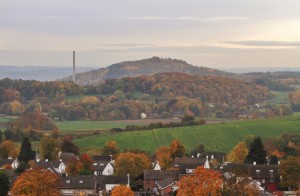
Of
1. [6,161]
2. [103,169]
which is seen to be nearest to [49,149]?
[6,161]

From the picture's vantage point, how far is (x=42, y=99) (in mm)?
176500

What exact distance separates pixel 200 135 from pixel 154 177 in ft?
134

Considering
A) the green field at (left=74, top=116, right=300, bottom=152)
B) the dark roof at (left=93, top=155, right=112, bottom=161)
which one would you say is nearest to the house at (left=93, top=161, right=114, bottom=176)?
the dark roof at (left=93, top=155, right=112, bottom=161)

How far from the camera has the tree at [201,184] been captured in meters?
49.7

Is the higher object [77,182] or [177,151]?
[177,151]

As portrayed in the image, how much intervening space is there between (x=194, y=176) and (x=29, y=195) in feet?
38.7

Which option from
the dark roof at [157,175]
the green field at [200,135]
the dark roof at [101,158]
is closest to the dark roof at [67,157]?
the dark roof at [101,158]

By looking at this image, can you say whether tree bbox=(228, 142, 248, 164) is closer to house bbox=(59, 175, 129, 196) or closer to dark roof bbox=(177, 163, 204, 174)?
dark roof bbox=(177, 163, 204, 174)

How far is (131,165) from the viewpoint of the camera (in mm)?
69000

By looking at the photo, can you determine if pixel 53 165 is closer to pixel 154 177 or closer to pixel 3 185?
pixel 154 177

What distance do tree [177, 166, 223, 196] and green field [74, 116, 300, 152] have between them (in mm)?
45031

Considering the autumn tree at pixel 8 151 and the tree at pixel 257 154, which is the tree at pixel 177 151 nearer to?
the tree at pixel 257 154

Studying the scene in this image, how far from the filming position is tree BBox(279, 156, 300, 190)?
6059cm

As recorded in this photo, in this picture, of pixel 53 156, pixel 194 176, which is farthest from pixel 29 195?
pixel 53 156
